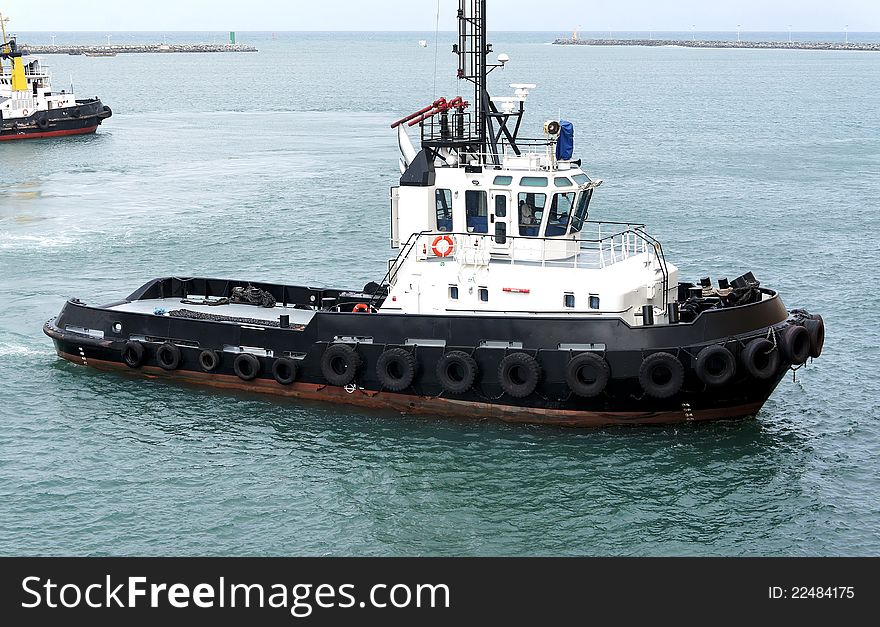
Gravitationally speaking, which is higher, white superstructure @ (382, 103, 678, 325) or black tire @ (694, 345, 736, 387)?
white superstructure @ (382, 103, 678, 325)

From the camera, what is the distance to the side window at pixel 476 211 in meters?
19.2

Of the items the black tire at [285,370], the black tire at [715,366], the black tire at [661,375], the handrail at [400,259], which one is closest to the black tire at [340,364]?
the black tire at [285,370]

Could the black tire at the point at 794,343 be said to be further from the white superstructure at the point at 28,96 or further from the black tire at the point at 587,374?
the white superstructure at the point at 28,96

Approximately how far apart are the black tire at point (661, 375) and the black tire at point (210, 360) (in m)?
7.59

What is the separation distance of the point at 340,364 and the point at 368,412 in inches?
38.1

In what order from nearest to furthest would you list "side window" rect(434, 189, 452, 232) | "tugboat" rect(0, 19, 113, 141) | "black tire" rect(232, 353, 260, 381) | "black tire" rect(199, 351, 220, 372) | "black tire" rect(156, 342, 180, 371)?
"side window" rect(434, 189, 452, 232) → "black tire" rect(232, 353, 260, 381) → "black tire" rect(199, 351, 220, 372) → "black tire" rect(156, 342, 180, 371) → "tugboat" rect(0, 19, 113, 141)

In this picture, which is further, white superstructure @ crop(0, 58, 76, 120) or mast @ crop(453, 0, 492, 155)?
white superstructure @ crop(0, 58, 76, 120)

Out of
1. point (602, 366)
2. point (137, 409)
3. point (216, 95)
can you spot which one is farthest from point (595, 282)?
point (216, 95)

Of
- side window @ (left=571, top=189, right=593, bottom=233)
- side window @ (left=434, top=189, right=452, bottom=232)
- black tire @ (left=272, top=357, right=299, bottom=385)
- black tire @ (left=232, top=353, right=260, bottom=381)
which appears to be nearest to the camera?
side window @ (left=571, top=189, right=593, bottom=233)

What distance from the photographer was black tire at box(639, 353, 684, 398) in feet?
57.2

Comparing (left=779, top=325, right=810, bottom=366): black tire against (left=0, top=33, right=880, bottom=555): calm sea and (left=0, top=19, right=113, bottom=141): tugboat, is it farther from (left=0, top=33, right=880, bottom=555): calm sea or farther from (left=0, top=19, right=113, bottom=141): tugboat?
(left=0, top=19, right=113, bottom=141): tugboat

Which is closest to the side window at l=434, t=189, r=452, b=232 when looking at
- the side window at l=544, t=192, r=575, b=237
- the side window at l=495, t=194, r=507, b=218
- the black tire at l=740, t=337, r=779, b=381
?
the side window at l=495, t=194, r=507, b=218

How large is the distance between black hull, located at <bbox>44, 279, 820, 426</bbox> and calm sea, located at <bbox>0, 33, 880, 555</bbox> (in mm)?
351
